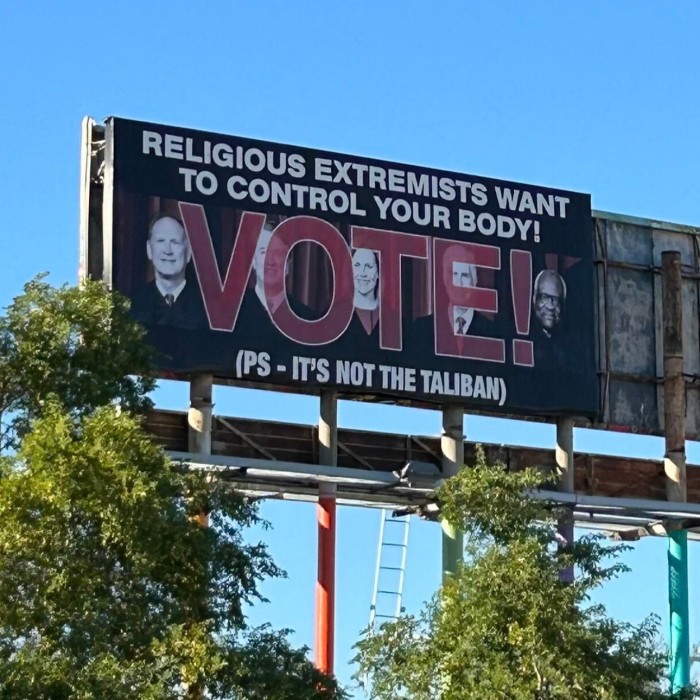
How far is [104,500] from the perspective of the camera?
2472cm

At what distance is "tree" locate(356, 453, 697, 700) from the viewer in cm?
2603

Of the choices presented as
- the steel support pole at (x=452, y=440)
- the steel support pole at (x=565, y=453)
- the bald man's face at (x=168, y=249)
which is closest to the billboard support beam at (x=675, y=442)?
the steel support pole at (x=565, y=453)

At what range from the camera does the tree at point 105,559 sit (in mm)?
24047

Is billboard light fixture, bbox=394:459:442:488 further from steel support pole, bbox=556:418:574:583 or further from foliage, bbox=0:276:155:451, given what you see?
foliage, bbox=0:276:155:451

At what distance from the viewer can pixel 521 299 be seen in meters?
37.6

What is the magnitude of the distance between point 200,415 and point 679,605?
33.7ft

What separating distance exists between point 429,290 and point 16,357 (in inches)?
470

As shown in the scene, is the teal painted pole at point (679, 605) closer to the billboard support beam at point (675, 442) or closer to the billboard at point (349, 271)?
the billboard support beam at point (675, 442)

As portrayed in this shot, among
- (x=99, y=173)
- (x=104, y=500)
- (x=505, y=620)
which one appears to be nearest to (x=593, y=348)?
(x=99, y=173)

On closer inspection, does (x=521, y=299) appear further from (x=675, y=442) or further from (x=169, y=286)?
(x=169, y=286)

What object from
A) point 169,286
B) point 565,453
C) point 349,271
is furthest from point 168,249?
point 565,453

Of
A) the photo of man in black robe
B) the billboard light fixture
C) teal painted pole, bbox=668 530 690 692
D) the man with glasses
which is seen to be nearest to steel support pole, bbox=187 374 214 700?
the photo of man in black robe

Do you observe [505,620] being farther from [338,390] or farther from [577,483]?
[577,483]

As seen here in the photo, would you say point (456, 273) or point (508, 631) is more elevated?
point (456, 273)
